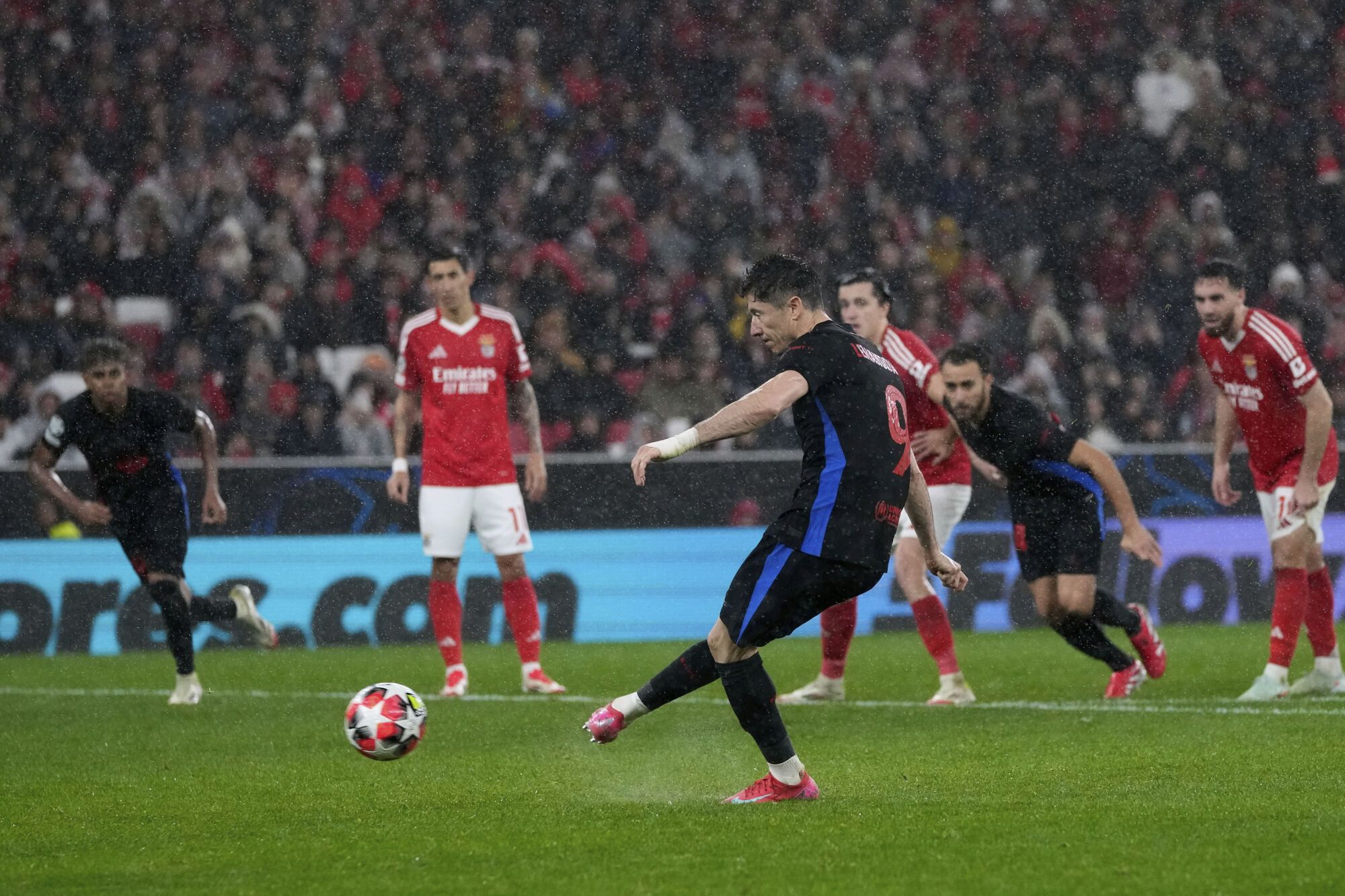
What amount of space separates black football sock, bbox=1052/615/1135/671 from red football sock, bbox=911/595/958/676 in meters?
0.57

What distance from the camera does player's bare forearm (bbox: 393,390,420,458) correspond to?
10195mm

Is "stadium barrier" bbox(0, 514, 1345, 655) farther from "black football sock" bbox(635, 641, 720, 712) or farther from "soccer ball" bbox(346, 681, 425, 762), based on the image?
"black football sock" bbox(635, 641, 720, 712)

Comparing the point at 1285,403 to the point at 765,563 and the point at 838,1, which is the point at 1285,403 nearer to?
the point at 765,563

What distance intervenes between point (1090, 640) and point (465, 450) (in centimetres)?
361

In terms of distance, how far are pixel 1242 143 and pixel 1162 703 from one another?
40.0ft

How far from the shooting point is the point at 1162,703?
29.2ft

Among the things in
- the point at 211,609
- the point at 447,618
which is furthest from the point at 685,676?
the point at 211,609

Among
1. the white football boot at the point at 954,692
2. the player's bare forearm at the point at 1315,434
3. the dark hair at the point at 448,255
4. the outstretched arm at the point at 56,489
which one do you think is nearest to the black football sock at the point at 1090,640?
the white football boot at the point at 954,692

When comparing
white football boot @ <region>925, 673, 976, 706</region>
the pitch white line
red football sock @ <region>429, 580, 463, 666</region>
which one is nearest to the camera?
the pitch white line

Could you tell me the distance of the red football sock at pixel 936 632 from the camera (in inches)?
364

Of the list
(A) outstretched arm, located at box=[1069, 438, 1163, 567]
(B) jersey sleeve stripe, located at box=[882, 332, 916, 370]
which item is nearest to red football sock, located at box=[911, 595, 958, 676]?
(A) outstretched arm, located at box=[1069, 438, 1163, 567]

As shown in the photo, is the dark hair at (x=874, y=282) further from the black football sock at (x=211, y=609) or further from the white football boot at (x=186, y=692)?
the white football boot at (x=186, y=692)

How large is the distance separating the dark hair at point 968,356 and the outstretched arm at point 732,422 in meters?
3.42

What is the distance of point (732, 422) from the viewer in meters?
5.29
